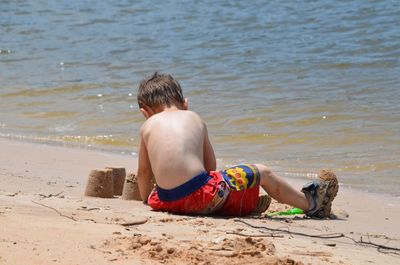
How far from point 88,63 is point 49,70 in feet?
2.17

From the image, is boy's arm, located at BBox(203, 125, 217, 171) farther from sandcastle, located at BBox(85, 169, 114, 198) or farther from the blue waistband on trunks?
sandcastle, located at BBox(85, 169, 114, 198)

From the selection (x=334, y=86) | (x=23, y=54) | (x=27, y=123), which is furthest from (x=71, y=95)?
(x=23, y=54)

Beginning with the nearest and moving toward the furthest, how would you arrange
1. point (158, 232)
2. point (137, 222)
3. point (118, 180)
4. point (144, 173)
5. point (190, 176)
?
1. point (158, 232)
2. point (137, 222)
3. point (190, 176)
4. point (144, 173)
5. point (118, 180)

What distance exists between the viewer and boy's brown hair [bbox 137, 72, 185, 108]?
5.18 meters

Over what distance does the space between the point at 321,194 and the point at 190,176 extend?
32.1 inches

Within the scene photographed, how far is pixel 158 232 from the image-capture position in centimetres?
412

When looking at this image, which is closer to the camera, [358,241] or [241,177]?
[358,241]

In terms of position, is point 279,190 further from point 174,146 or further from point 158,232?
point 158,232

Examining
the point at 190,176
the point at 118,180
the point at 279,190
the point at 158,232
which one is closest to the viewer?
the point at 158,232

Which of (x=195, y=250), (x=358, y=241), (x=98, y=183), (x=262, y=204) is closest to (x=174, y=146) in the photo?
(x=262, y=204)

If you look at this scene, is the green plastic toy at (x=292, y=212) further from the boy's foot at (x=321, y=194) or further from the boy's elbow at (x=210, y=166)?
the boy's elbow at (x=210, y=166)

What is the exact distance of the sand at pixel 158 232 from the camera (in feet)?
11.7

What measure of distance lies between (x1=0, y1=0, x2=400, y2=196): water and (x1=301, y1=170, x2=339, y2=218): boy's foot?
1.08 metres

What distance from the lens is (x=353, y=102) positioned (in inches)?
355
